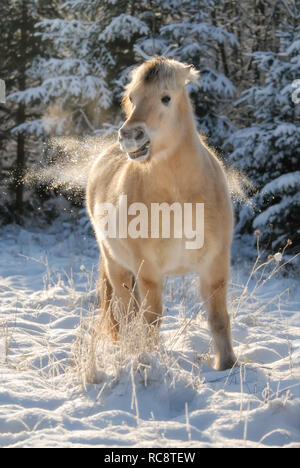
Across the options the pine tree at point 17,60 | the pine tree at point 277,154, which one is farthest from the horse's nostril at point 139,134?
the pine tree at point 17,60

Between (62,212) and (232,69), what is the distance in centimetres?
613

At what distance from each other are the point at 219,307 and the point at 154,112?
4.69 ft

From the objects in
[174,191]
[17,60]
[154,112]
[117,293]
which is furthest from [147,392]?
[17,60]

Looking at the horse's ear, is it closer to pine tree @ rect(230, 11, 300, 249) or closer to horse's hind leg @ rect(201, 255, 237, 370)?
horse's hind leg @ rect(201, 255, 237, 370)

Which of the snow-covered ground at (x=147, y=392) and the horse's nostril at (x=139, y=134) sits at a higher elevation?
the horse's nostril at (x=139, y=134)

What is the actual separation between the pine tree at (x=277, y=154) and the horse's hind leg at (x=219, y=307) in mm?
5020

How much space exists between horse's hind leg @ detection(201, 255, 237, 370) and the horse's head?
89 cm

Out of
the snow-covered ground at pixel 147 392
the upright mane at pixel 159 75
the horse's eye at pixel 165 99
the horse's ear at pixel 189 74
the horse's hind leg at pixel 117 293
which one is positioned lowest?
the snow-covered ground at pixel 147 392

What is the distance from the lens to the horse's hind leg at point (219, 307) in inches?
140

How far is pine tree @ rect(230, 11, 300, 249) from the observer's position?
848cm

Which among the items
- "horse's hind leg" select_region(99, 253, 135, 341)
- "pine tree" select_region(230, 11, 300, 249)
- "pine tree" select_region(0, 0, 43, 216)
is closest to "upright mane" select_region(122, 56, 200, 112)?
"horse's hind leg" select_region(99, 253, 135, 341)

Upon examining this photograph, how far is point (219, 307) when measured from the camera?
3.65 meters

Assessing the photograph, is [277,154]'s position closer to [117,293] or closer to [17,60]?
[117,293]

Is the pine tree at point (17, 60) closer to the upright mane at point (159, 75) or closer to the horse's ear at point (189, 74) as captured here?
the horse's ear at point (189, 74)
